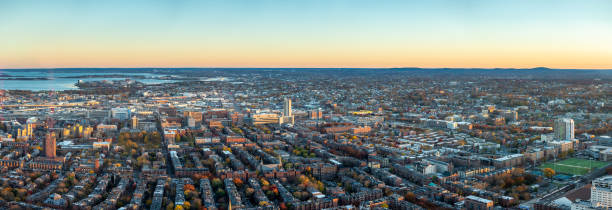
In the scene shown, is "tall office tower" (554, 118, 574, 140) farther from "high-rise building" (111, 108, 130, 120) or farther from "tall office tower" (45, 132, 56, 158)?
"high-rise building" (111, 108, 130, 120)

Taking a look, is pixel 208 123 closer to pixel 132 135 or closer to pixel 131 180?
pixel 132 135

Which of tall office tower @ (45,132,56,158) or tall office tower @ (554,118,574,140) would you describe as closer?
tall office tower @ (45,132,56,158)

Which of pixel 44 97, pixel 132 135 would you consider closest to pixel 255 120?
pixel 132 135

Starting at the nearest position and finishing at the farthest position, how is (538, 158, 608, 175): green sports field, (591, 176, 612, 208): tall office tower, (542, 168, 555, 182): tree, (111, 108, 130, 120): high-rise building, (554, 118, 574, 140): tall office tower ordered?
(591, 176, 612, 208): tall office tower
(542, 168, 555, 182): tree
(538, 158, 608, 175): green sports field
(554, 118, 574, 140): tall office tower
(111, 108, 130, 120): high-rise building

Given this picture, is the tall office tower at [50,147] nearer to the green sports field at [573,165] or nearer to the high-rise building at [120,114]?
the high-rise building at [120,114]

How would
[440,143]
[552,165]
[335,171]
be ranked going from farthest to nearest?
1. [440,143]
2. [552,165]
3. [335,171]

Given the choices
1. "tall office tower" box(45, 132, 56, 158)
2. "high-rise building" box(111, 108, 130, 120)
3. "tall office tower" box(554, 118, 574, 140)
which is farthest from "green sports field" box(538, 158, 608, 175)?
"high-rise building" box(111, 108, 130, 120)

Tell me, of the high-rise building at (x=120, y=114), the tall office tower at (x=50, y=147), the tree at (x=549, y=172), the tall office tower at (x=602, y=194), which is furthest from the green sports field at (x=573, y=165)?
the high-rise building at (x=120, y=114)
